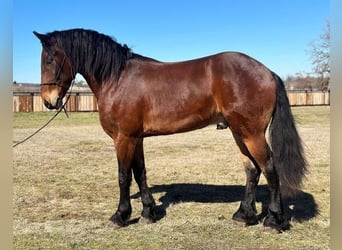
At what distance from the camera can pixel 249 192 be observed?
418 cm

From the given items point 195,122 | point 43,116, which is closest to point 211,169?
point 195,122

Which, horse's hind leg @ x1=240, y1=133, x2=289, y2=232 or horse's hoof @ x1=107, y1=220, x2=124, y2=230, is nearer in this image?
horse's hind leg @ x1=240, y1=133, x2=289, y2=232

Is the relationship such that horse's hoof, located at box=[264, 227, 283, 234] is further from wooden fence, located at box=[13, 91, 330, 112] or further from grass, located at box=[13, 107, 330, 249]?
wooden fence, located at box=[13, 91, 330, 112]

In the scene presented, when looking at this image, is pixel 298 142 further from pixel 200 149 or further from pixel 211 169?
pixel 200 149

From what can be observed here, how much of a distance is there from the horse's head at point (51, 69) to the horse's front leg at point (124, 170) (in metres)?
0.86

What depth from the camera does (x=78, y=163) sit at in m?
7.63

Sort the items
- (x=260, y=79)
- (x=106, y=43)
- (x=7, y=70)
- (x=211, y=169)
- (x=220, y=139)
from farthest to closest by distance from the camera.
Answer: (x=220, y=139) < (x=211, y=169) < (x=106, y=43) < (x=260, y=79) < (x=7, y=70)

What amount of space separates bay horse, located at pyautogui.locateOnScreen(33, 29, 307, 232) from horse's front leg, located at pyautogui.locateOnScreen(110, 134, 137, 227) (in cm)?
1

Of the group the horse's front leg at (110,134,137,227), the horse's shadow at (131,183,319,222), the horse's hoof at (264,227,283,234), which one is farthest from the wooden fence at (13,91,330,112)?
the horse's hoof at (264,227,283,234)

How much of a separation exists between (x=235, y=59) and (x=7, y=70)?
8.85 ft

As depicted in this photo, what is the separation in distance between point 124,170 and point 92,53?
1404 millimetres

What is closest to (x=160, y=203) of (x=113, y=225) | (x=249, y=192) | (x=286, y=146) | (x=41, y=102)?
(x=113, y=225)

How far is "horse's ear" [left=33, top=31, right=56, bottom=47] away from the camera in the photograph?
3910 mm

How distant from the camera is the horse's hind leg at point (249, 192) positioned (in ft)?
13.3
